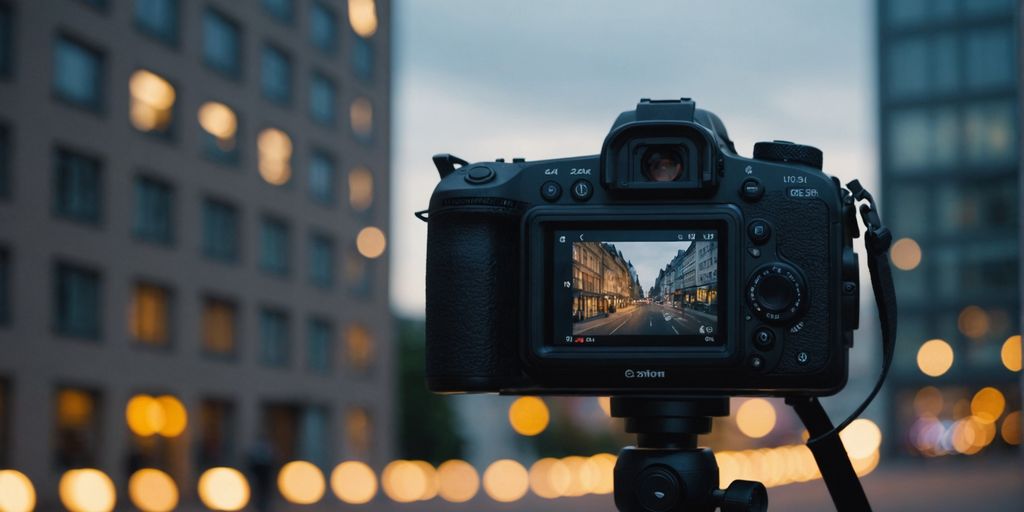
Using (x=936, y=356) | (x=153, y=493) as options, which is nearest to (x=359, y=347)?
→ (x=153, y=493)

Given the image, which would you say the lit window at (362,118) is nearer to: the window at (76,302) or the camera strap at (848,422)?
the window at (76,302)

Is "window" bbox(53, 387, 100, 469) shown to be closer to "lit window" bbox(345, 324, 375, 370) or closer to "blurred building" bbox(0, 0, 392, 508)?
"blurred building" bbox(0, 0, 392, 508)

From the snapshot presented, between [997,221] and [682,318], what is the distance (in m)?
65.7

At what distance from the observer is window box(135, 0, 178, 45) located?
111ft

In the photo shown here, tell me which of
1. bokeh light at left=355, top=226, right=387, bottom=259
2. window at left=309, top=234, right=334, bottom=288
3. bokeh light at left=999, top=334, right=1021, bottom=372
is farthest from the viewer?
bokeh light at left=999, top=334, right=1021, bottom=372

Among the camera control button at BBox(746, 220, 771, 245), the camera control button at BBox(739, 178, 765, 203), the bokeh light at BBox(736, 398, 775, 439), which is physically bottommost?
the bokeh light at BBox(736, 398, 775, 439)

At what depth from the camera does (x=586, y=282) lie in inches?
129

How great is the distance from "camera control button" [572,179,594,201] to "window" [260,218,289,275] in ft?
124

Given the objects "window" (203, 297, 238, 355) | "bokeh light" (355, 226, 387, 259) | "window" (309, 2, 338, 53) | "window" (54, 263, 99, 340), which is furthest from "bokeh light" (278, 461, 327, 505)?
"window" (309, 2, 338, 53)

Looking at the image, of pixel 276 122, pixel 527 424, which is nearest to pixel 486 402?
pixel 527 424

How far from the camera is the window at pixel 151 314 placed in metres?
33.8

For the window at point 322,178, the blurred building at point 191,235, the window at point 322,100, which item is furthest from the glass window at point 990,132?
the window at point 322,178

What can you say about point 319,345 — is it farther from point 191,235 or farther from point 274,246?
point 191,235

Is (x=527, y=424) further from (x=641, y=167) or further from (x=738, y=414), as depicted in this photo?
(x=641, y=167)
